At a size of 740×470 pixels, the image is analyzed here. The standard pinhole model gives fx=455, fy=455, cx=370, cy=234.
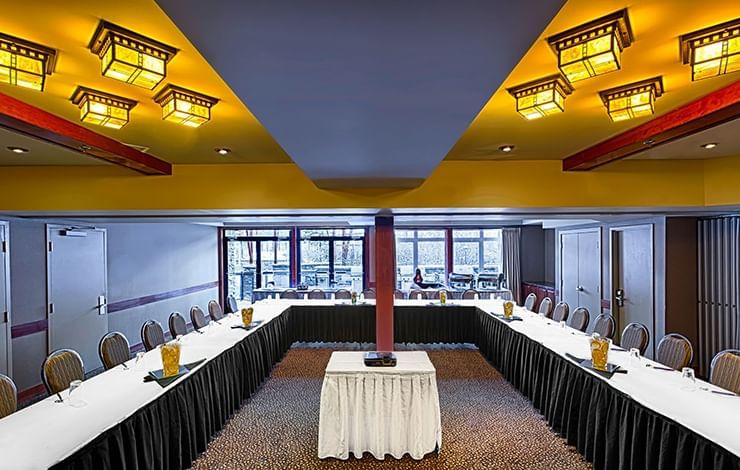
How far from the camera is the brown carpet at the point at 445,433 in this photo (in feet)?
Answer: 11.7

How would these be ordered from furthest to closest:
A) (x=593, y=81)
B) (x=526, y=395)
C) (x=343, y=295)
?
(x=343, y=295)
(x=526, y=395)
(x=593, y=81)

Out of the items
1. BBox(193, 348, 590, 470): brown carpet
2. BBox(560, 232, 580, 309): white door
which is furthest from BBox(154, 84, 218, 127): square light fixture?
BBox(560, 232, 580, 309): white door

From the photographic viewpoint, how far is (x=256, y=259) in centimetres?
1220

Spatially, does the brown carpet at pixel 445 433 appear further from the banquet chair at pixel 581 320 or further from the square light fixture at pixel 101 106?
the square light fixture at pixel 101 106

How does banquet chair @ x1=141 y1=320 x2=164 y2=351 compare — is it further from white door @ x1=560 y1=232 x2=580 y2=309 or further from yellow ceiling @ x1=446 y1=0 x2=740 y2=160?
white door @ x1=560 y1=232 x2=580 y2=309

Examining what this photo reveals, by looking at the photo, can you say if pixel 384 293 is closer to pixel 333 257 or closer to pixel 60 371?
pixel 60 371

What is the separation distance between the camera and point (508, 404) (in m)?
4.87

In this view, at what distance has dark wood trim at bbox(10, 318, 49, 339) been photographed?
5.37m

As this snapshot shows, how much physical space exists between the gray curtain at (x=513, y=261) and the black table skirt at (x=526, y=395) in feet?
16.1

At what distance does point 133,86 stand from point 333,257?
9752 mm

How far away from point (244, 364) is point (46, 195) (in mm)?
2799

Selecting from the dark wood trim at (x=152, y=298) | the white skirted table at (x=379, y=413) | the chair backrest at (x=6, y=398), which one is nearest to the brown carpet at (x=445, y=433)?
the white skirted table at (x=379, y=413)

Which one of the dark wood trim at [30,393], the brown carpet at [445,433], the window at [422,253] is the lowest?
the dark wood trim at [30,393]

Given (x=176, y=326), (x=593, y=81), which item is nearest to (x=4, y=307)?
(x=176, y=326)
